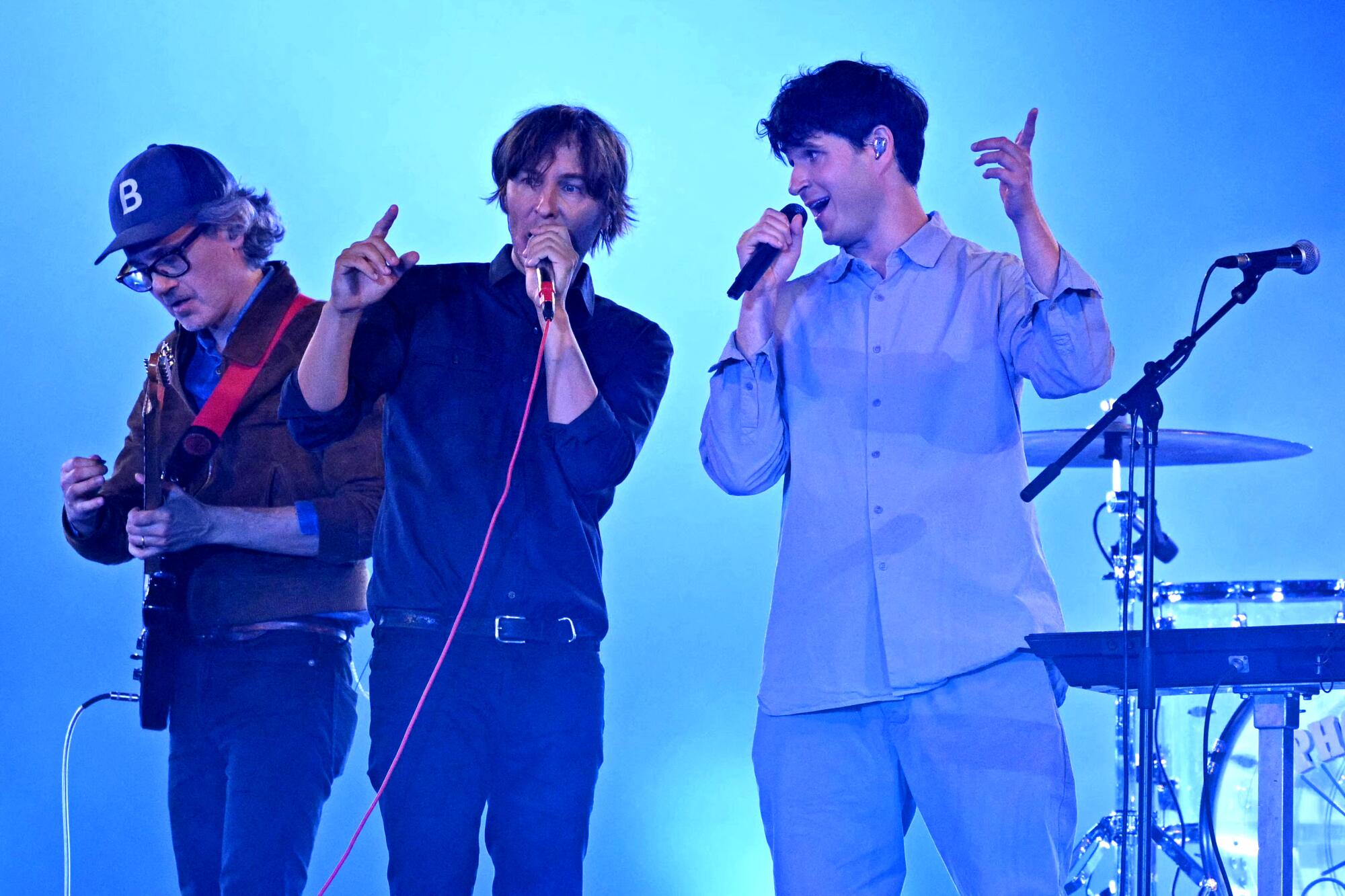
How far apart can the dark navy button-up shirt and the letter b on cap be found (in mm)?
575

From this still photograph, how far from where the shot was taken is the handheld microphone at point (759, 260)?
6.34 ft

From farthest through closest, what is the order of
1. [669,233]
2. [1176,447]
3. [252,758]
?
[669,233]
[1176,447]
[252,758]

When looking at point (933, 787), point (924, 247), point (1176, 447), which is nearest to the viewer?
point (933, 787)

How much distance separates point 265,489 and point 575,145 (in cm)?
78

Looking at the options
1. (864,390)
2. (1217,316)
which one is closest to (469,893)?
(864,390)

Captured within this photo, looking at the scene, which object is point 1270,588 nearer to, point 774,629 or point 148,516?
point 774,629

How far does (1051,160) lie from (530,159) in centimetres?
262

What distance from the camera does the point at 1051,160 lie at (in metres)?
4.29

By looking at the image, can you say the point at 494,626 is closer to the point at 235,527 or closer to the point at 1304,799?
the point at 235,527

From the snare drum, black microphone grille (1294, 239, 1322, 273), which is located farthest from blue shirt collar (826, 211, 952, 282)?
the snare drum

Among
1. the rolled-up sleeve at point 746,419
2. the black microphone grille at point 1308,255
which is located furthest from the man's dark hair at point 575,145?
the black microphone grille at point 1308,255

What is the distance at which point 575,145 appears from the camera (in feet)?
7.06

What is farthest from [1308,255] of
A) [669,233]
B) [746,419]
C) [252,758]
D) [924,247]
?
[669,233]

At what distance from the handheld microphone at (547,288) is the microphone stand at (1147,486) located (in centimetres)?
70
